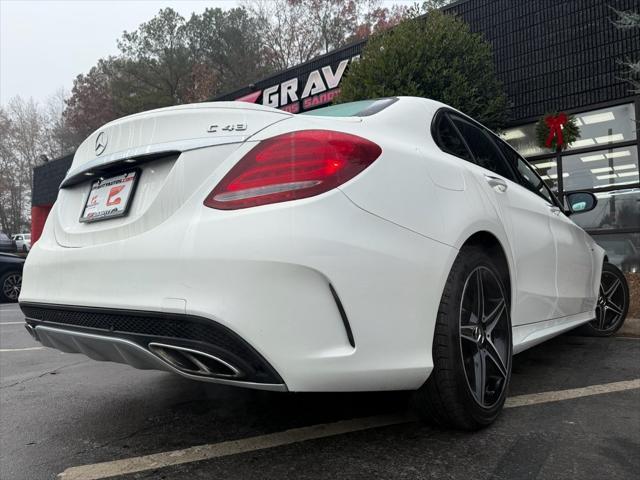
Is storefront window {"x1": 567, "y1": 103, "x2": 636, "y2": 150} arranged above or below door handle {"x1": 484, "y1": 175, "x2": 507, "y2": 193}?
below

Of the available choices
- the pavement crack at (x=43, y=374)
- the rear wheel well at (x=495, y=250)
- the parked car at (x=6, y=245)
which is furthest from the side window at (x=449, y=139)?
the parked car at (x=6, y=245)

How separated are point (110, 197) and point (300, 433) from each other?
1.24 meters

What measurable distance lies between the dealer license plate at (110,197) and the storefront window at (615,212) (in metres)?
8.05

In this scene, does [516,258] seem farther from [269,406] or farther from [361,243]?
[269,406]

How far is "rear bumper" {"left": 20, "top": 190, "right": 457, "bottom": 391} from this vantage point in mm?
1587

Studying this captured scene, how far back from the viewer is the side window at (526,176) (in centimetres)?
321

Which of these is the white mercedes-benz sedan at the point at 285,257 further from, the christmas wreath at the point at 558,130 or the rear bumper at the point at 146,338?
the christmas wreath at the point at 558,130

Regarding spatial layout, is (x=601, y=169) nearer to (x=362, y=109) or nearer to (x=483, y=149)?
(x=483, y=149)

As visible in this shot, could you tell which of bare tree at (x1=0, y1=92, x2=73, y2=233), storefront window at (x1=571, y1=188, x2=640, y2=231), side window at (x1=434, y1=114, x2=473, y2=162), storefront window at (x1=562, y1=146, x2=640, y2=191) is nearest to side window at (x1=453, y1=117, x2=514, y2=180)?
side window at (x1=434, y1=114, x2=473, y2=162)

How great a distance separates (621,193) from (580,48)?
246cm

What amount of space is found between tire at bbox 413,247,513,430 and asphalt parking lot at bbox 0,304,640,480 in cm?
12

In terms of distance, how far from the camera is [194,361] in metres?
1.67

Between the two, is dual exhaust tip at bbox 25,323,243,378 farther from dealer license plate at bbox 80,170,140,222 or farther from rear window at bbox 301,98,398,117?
rear window at bbox 301,98,398,117

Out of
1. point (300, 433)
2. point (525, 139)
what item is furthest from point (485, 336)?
point (525, 139)
